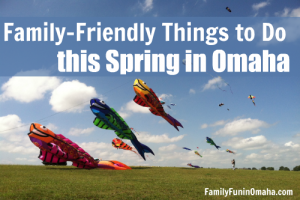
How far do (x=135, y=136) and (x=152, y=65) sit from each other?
1017 centimetres

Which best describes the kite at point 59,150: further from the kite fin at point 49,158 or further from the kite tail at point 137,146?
the kite tail at point 137,146

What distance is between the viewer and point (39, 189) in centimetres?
1216

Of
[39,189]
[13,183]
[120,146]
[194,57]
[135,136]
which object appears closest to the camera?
[39,189]

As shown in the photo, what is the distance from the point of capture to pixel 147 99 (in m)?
24.9

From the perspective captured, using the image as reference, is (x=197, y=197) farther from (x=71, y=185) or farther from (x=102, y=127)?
(x=102, y=127)

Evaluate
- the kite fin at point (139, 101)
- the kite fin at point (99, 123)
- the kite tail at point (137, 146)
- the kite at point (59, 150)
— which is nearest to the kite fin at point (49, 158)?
the kite at point (59, 150)

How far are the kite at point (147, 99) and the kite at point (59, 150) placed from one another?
768 cm

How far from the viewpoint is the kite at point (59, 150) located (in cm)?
2033

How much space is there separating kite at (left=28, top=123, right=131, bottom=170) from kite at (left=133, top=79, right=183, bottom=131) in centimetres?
768

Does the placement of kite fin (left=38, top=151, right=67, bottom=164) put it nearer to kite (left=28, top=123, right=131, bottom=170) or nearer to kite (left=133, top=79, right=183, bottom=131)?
kite (left=28, top=123, right=131, bottom=170)

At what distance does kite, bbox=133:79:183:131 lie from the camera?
24438 millimetres

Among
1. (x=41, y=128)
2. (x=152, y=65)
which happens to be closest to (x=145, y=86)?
(x=152, y=65)

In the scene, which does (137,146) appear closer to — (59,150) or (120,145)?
(120,145)

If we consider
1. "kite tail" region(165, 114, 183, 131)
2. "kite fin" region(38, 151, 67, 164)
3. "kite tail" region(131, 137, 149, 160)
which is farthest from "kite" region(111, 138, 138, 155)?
"kite fin" region(38, 151, 67, 164)
